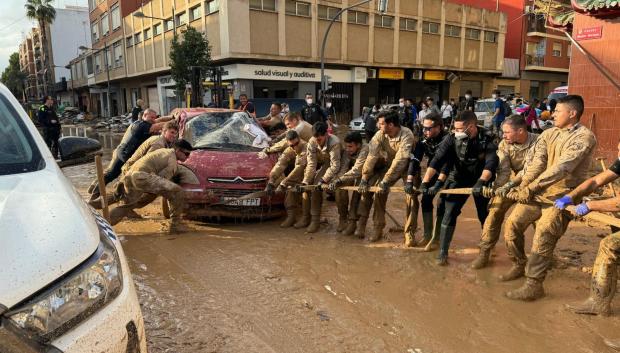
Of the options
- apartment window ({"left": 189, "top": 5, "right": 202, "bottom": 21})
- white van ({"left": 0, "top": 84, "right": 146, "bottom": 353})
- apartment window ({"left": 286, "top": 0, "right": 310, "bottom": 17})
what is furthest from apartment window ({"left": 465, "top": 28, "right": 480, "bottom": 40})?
white van ({"left": 0, "top": 84, "right": 146, "bottom": 353})

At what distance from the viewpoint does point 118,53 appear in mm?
43250

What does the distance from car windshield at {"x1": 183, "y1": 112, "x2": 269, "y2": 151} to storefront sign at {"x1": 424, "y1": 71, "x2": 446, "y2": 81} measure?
97.2 feet

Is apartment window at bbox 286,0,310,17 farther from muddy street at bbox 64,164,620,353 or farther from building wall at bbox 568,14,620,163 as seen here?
muddy street at bbox 64,164,620,353

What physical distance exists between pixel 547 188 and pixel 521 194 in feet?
0.95

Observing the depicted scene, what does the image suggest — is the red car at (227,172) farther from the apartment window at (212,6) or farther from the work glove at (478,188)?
the apartment window at (212,6)

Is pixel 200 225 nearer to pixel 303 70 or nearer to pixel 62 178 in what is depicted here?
pixel 62 178

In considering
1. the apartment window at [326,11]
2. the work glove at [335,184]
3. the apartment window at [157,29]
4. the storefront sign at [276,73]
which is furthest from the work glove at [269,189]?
the apartment window at [157,29]

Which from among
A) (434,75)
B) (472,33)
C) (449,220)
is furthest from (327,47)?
(449,220)

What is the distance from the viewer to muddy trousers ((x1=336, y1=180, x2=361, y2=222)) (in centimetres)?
622

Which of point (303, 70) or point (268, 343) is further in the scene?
point (303, 70)

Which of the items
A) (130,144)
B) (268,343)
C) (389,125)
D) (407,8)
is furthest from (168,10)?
(268,343)

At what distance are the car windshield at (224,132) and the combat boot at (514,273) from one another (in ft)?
14.3

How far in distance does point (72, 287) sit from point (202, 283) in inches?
114

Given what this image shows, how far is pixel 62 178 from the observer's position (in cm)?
236
